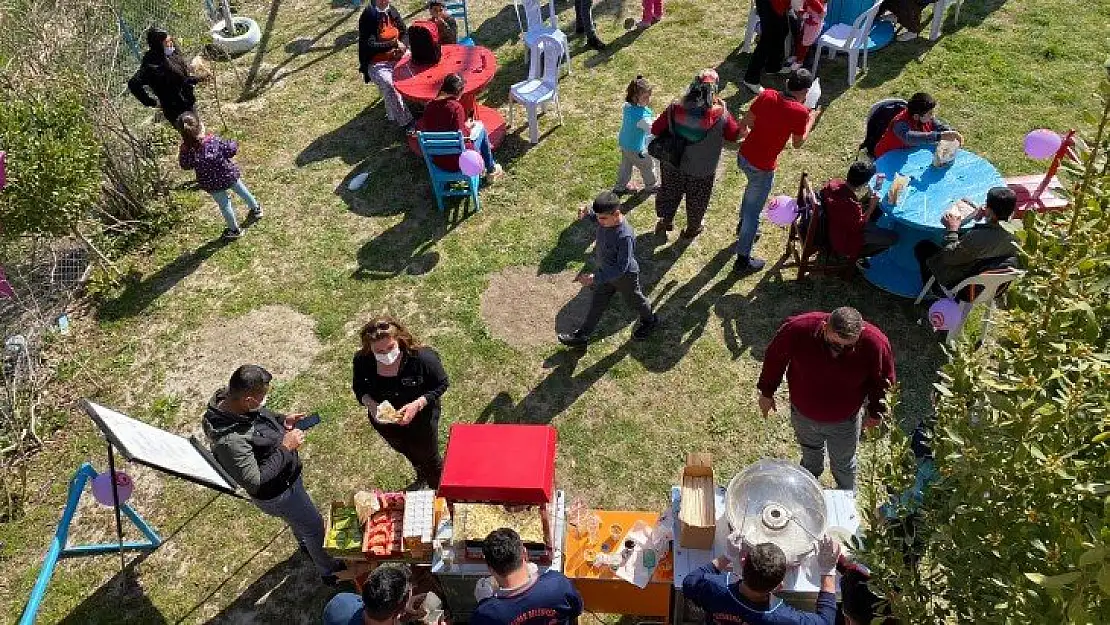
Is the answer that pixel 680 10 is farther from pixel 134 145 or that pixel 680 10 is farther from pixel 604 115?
pixel 134 145

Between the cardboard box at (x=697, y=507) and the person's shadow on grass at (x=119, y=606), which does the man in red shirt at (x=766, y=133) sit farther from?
the person's shadow on grass at (x=119, y=606)

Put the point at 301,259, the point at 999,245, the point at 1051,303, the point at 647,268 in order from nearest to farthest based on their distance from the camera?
the point at 1051,303 → the point at 999,245 → the point at 647,268 → the point at 301,259

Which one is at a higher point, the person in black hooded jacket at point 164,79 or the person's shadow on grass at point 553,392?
the person in black hooded jacket at point 164,79

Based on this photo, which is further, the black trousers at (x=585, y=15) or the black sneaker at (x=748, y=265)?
the black trousers at (x=585, y=15)

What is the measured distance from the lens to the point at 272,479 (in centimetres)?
509

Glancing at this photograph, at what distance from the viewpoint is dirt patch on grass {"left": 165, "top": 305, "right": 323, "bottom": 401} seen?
764 cm

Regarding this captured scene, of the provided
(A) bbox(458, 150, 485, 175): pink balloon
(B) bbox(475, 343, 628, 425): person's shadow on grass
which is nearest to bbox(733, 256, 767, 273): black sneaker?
(B) bbox(475, 343, 628, 425): person's shadow on grass

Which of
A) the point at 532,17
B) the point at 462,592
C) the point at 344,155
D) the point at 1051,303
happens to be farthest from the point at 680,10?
the point at 1051,303

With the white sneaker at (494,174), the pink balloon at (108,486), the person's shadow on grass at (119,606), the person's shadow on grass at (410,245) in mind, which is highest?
the pink balloon at (108,486)

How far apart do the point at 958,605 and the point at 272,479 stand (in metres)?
4.13

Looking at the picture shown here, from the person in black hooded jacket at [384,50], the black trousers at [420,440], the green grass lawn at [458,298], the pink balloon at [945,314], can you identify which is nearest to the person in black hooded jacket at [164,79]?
the green grass lawn at [458,298]

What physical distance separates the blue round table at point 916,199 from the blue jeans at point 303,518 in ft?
18.9

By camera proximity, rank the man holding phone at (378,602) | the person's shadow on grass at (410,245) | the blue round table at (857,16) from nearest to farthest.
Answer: the man holding phone at (378,602) < the person's shadow on grass at (410,245) < the blue round table at (857,16)

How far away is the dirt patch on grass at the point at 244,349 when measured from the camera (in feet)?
25.1
